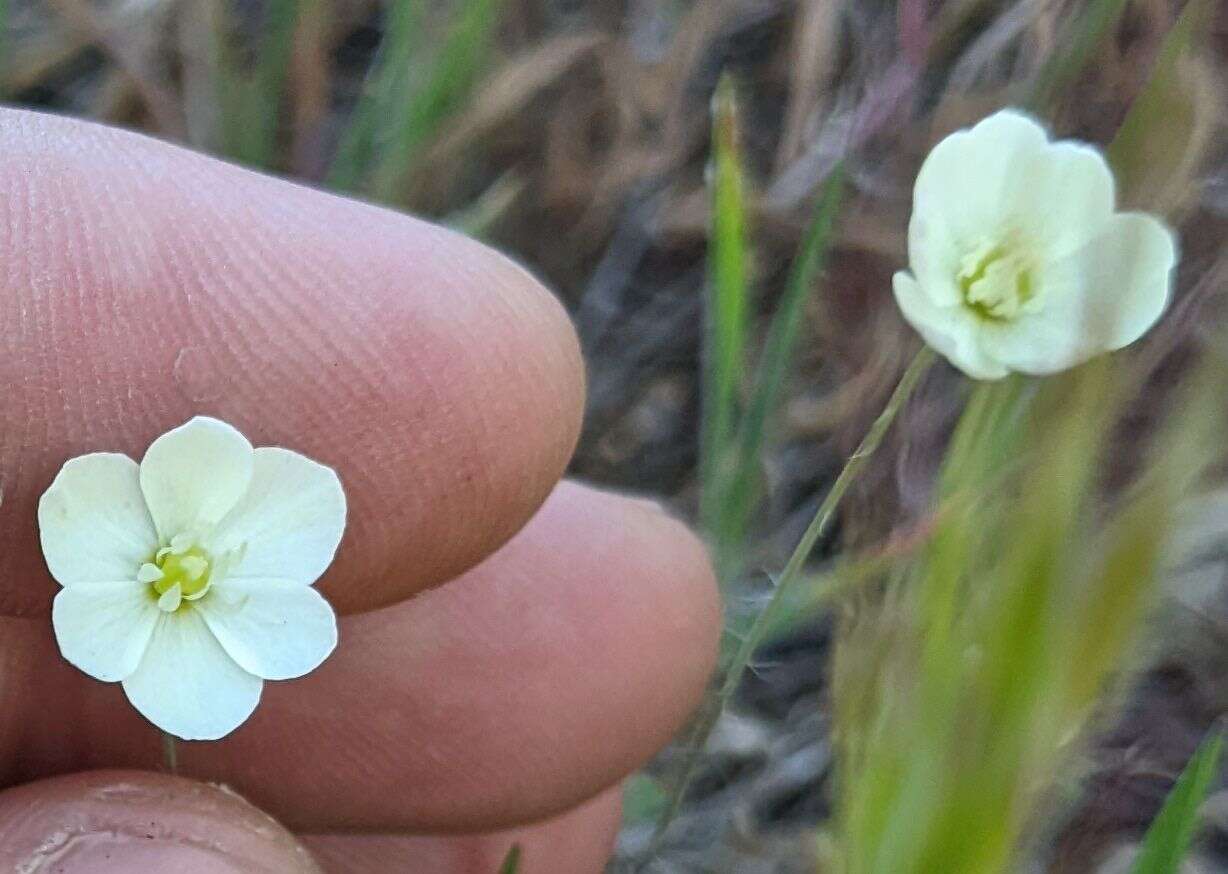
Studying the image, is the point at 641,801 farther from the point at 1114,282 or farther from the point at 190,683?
the point at 1114,282

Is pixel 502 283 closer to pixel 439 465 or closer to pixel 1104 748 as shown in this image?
pixel 439 465

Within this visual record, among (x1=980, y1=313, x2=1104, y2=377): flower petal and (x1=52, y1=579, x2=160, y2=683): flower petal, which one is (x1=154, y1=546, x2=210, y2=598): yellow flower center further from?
(x1=980, y1=313, x2=1104, y2=377): flower petal

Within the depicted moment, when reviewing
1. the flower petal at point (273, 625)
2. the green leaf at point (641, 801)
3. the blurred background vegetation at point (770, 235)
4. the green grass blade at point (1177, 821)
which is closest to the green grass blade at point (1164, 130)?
the blurred background vegetation at point (770, 235)

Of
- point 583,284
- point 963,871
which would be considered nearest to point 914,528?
point 963,871

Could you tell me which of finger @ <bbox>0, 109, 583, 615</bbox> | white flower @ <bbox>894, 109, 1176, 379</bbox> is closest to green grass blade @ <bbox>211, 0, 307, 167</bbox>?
finger @ <bbox>0, 109, 583, 615</bbox>

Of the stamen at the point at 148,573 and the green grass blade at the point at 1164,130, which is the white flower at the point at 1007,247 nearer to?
the green grass blade at the point at 1164,130

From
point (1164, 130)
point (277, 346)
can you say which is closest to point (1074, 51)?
point (1164, 130)
